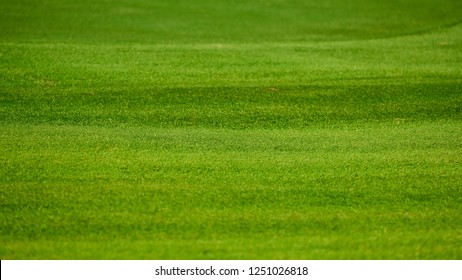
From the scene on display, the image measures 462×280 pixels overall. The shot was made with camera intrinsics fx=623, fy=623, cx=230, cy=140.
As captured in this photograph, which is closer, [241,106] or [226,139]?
[226,139]

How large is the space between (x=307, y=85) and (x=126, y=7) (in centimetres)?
702

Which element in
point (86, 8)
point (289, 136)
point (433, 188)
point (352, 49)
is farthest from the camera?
point (86, 8)

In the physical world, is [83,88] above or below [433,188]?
above

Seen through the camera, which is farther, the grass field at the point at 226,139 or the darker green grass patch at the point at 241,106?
the darker green grass patch at the point at 241,106

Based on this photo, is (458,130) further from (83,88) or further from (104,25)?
(104,25)

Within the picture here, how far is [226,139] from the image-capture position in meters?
8.50

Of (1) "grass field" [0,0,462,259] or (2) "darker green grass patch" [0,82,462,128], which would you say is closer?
(1) "grass field" [0,0,462,259]

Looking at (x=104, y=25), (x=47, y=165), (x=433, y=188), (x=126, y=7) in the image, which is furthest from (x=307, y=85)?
(x=126, y=7)

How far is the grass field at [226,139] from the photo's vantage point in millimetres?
6242

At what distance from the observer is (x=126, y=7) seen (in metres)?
15.7

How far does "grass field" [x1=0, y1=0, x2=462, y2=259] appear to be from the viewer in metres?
6.24

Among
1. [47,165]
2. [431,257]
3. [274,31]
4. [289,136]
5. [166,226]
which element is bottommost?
[431,257]

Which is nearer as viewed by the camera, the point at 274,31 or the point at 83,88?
the point at 83,88

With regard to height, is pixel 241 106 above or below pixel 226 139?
above
